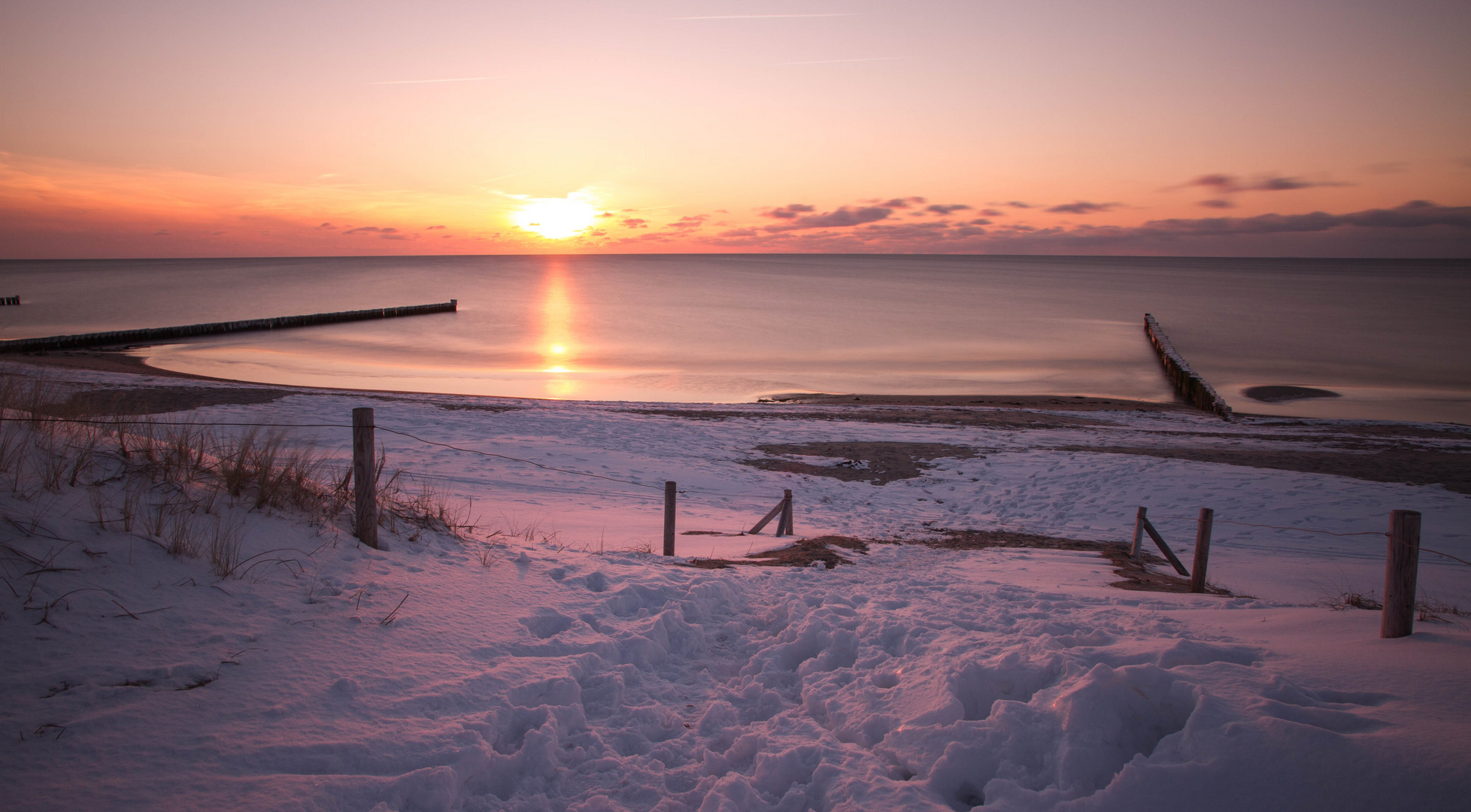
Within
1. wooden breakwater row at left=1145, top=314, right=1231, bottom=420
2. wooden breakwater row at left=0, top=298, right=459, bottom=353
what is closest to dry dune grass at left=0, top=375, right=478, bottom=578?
A: wooden breakwater row at left=1145, top=314, right=1231, bottom=420

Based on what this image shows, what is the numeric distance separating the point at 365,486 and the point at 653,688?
10.7 ft

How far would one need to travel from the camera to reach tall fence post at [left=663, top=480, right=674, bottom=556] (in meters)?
8.55

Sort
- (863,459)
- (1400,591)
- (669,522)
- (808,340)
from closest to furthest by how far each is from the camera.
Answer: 1. (1400,591)
2. (669,522)
3. (863,459)
4. (808,340)

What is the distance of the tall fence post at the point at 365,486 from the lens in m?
6.01

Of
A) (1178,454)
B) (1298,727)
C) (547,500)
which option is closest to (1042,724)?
(1298,727)

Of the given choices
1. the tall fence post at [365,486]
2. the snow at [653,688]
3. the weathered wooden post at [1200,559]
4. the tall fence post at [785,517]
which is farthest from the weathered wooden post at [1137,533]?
the tall fence post at [365,486]

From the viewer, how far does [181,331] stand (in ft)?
143

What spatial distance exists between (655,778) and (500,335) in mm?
51818

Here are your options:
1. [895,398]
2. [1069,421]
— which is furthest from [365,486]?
[895,398]

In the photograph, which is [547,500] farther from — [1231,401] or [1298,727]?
[1231,401]

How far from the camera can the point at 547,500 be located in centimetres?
1196

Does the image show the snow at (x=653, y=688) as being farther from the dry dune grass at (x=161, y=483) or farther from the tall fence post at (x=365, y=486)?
the tall fence post at (x=365, y=486)

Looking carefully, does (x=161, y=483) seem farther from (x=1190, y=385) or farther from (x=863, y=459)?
(x=1190, y=385)

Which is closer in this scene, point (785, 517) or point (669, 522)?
point (669, 522)
